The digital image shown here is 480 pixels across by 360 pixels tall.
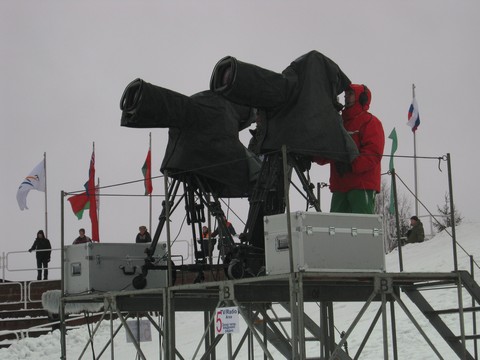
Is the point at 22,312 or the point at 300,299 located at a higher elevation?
the point at 300,299

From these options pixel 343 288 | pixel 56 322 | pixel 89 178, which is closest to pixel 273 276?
pixel 343 288

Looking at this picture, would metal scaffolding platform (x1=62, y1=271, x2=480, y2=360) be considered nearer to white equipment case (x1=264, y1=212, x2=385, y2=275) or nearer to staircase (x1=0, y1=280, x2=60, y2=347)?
white equipment case (x1=264, y1=212, x2=385, y2=275)

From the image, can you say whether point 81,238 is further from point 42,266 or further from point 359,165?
point 359,165

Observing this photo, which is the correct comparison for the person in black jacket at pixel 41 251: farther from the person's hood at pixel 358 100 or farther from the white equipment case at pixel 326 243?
the white equipment case at pixel 326 243

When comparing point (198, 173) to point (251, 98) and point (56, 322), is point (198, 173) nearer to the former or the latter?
point (251, 98)

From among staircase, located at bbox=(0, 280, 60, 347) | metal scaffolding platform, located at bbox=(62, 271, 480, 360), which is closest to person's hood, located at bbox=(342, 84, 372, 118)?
metal scaffolding platform, located at bbox=(62, 271, 480, 360)

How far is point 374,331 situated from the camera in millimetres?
18047

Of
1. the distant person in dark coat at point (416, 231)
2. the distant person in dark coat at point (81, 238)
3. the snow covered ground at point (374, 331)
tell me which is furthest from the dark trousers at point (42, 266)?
the distant person in dark coat at point (416, 231)

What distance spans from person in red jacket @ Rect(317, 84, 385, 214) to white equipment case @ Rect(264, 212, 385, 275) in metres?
1.15

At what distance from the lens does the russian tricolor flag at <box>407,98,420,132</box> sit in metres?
29.6

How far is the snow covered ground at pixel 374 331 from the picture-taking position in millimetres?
16781

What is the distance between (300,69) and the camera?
35.2 feet

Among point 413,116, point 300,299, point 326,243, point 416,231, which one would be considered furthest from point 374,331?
point 413,116

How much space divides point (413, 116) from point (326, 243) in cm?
2130
